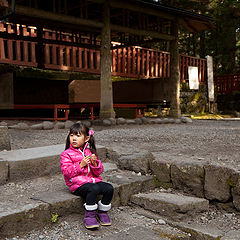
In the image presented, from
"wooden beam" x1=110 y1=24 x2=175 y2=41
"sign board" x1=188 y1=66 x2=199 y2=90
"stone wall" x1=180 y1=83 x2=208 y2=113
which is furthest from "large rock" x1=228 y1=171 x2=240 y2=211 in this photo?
"stone wall" x1=180 y1=83 x2=208 y2=113

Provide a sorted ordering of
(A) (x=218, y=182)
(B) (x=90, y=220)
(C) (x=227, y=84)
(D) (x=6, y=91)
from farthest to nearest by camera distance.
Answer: (C) (x=227, y=84), (D) (x=6, y=91), (A) (x=218, y=182), (B) (x=90, y=220)

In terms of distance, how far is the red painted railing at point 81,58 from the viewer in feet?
30.3

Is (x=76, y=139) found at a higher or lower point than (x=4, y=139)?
higher

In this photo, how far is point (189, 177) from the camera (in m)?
3.32

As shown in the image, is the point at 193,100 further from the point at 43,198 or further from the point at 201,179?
the point at 43,198

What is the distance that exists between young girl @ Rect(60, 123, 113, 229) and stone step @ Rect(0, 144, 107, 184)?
26.5 inches

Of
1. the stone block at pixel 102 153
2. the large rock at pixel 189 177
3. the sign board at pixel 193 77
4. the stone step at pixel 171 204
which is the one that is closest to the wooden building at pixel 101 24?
the sign board at pixel 193 77

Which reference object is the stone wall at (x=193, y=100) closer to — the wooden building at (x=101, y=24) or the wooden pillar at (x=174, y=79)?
the wooden building at (x=101, y=24)

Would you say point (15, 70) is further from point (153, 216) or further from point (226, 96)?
point (226, 96)

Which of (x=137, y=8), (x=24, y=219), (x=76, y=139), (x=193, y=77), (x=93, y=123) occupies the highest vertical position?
(x=137, y=8)

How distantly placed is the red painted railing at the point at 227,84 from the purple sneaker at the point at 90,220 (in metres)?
16.4

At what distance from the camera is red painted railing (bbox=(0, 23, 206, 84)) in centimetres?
924

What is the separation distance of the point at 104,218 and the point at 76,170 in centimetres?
51

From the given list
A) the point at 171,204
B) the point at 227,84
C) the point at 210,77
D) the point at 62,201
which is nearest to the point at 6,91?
the point at 62,201
